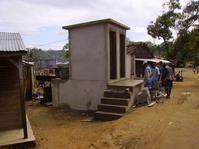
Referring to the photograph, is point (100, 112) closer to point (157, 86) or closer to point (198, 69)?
point (157, 86)

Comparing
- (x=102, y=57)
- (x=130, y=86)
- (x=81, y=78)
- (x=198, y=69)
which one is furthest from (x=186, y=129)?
(x=198, y=69)

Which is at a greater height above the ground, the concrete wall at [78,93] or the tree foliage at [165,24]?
the tree foliage at [165,24]

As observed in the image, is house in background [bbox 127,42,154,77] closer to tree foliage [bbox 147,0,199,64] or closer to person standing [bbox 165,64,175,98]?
tree foliage [bbox 147,0,199,64]

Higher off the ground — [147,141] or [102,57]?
[102,57]

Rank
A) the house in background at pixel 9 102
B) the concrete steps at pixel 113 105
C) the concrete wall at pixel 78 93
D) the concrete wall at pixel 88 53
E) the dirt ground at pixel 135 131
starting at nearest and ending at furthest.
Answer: the dirt ground at pixel 135 131 < the house in background at pixel 9 102 < the concrete steps at pixel 113 105 < the concrete wall at pixel 88 53 < the concrete wall at pixel 78 93

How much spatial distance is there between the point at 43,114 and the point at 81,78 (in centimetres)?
274

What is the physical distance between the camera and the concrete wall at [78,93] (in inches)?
525

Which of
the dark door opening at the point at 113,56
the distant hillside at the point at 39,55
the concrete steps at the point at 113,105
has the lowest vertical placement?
the concrete steps at the point at 113,105

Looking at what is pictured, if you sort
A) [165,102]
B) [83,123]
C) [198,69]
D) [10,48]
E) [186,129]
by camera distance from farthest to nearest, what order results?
[198,69] → [165,102] → [83,123] → [186,129] → [10,48]

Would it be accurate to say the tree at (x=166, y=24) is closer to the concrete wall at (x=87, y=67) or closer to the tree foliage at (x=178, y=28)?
the tree foliage at (x=178, y=28)

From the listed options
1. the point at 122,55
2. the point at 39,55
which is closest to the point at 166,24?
the point at 122,55

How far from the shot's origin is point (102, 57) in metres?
13.1

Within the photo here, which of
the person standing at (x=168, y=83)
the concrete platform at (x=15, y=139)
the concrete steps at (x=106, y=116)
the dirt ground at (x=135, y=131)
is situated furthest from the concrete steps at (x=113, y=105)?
the concrete platform at (x=15, y=139)

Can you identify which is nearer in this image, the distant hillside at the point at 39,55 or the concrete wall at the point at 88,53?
the concrete wall at the point at 88,53
